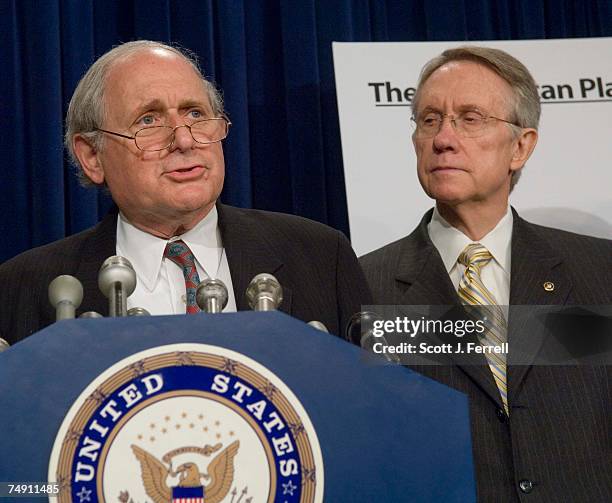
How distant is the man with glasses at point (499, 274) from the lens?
210cm

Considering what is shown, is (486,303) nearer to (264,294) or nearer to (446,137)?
(446,137)

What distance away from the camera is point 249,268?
197 cm

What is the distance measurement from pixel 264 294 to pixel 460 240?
123 cm

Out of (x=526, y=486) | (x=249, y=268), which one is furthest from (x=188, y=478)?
(x=526, y=486)

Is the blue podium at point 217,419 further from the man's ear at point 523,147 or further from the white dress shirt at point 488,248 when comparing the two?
the man's ear at point 523,147

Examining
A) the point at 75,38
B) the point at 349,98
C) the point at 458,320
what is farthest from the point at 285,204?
the point at 458,320

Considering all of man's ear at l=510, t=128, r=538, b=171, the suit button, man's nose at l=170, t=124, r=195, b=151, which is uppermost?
man's ear at l=510, t=128, r=538, b=171

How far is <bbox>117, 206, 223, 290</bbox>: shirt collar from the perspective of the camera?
2.04m

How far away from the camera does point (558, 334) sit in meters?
2.29

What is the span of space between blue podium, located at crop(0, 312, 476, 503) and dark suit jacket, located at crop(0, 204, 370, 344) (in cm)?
72

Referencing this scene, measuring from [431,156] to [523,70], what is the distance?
1.09 ft

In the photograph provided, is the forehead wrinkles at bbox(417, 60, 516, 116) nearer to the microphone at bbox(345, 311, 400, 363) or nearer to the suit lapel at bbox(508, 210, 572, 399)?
the suit lapel at bbox(508, 210, 572, 399)

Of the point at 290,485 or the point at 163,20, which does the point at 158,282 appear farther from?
the point at 163,20

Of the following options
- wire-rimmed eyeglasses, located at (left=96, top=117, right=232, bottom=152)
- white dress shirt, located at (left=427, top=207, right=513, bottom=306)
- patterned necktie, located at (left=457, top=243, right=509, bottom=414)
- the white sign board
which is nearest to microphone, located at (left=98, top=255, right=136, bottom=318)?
wire-rimmed eyeglasses, located at (left=96, top=117, right=232, bottom=152)
